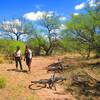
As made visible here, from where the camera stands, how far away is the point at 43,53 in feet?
196

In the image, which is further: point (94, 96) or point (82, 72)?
point (82, 72)

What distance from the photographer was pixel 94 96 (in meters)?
16.6

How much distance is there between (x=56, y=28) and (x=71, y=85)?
40.6 m

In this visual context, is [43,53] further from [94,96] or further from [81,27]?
[94,96]

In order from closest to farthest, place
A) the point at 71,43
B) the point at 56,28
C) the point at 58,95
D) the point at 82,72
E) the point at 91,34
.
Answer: the point at 58,95
the point at 82,72
the point at 91,34
the point at 71,43
the point at 56,28

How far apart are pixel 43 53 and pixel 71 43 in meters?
27.3

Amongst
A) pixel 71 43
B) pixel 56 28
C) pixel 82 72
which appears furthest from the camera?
pixel 56 28

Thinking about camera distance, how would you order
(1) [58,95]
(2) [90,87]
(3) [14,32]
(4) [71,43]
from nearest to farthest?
(1) [58,95] < (2) [90,87] < (4) [71,43] < (3) [14,32]

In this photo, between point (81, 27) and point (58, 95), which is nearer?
point (58, 95)

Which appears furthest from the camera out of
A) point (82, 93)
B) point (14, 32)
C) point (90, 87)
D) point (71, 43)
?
point (14, 32)

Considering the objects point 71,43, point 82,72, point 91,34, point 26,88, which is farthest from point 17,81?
point 71,43

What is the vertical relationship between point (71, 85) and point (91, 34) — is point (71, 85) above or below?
below

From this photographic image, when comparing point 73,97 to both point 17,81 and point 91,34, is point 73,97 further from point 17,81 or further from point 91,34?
point 91,34

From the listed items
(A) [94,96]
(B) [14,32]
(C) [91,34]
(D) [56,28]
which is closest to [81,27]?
(C) [91,34]
